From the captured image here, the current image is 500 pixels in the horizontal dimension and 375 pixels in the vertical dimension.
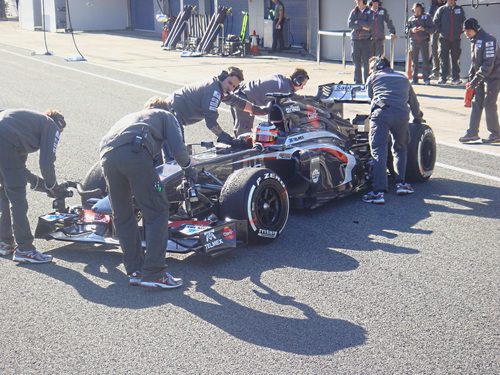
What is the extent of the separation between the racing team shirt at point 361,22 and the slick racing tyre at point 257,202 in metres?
11.7

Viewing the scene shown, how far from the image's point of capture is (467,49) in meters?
19.7

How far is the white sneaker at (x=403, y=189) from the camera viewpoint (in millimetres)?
9516

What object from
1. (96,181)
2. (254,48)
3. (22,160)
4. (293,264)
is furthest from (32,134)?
(254,48)

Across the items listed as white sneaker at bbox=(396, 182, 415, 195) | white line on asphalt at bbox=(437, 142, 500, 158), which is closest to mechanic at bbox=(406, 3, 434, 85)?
white line on asphalt at bbox=(437, 142, 500, 158)

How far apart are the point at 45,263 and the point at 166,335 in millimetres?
2077

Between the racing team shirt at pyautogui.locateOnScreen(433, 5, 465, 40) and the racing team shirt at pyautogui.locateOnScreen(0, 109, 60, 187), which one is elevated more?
the racing team shirt at pyautogui.locateOnScreen(433, 5, 465, 40)

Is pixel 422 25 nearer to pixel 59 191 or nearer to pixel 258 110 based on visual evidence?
pixel 258 110

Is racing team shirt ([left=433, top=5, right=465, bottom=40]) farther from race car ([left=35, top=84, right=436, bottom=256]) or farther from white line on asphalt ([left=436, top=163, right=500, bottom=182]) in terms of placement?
race car ([left=35, top=84, right=436, bottom=256])

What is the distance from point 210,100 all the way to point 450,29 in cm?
1056

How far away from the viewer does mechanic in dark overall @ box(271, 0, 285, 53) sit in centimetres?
2766

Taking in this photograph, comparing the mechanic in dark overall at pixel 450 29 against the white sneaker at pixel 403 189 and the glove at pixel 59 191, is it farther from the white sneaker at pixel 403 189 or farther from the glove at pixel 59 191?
the glove at pixel 59 191

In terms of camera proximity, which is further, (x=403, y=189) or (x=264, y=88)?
(x=264, y=88)

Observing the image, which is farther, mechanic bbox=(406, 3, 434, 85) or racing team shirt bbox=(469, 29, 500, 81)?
mechanic bbox=(406, 3, 434, 85)

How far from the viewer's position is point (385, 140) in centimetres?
949
